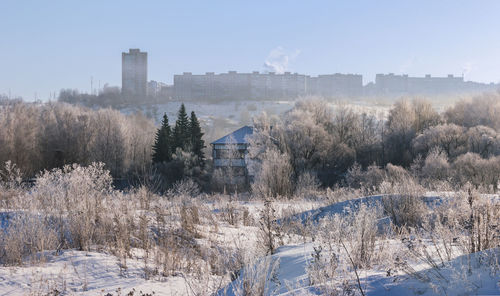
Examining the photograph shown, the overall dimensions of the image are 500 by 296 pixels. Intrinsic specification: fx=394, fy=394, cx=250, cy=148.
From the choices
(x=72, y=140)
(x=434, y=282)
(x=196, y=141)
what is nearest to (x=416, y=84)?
(x=196, y=141)

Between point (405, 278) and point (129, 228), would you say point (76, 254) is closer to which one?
point (129, 228)

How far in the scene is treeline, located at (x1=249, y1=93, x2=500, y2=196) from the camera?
27.5 meters

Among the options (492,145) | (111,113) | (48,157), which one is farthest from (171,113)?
(492,145)

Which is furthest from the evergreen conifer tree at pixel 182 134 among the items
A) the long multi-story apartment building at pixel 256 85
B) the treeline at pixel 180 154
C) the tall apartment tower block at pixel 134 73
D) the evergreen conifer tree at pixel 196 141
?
the long multi-story apartment building at pixel 256 85

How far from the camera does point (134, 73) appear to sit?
302 feet

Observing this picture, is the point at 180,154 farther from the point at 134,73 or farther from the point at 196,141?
the point at 134,73

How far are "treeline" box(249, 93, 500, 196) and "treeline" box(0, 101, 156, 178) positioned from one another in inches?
595

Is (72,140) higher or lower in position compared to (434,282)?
lower

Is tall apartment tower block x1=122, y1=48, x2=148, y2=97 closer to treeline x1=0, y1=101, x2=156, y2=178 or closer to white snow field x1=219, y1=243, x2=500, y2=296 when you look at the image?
treeline x1=0, y1=101, x2=156, y2=178

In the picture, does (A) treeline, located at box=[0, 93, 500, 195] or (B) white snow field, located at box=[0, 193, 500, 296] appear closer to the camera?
(B) white snow field, located at box=[0, 193, 500, 296]

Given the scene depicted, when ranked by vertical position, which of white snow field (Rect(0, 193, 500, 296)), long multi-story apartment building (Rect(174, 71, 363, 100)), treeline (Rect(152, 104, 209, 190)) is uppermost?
long multi-story apartment building (Rect(174, 71, 363, 100))

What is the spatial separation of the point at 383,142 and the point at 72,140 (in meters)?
33.4

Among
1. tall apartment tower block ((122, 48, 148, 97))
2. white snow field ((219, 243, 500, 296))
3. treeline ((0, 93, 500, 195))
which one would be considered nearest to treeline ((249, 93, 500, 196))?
treeline ((0, 93, 500, 195))

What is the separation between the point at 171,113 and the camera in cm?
8638
